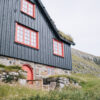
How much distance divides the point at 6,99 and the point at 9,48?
6.49 m

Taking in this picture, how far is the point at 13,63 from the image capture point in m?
12.8

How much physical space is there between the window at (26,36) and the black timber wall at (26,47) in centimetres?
36

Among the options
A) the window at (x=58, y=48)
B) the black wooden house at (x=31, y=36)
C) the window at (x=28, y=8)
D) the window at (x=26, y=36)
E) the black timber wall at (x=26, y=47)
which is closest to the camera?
the black timber wall at (x=26, y=47)

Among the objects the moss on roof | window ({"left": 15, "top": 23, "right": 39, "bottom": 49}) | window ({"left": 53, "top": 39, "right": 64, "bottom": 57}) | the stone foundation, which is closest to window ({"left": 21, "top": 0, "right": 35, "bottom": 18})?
window ({"left": 15, "top": 23, "right": 39, "bottom": 49})

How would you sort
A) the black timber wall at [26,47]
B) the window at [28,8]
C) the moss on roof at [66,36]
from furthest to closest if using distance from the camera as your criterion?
the moss on roof at [66,36]
the window at [28,8]
the black timber wall at [26,47]

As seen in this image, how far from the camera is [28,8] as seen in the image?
15.4 metres

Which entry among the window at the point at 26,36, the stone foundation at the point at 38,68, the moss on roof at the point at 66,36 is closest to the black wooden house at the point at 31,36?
the window at the point at 26,36

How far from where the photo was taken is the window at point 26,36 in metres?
13.7

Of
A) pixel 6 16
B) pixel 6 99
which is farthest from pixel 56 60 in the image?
pixel 6 99

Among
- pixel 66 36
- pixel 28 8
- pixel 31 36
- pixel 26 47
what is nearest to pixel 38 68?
pixel 26 47

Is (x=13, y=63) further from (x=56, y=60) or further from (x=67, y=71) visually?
(x=67, y=71)

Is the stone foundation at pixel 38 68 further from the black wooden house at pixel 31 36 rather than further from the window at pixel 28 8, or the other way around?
the window at pixel 28 8

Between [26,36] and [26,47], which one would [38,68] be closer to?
[26,47]

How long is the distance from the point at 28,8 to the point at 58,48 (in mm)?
4861
